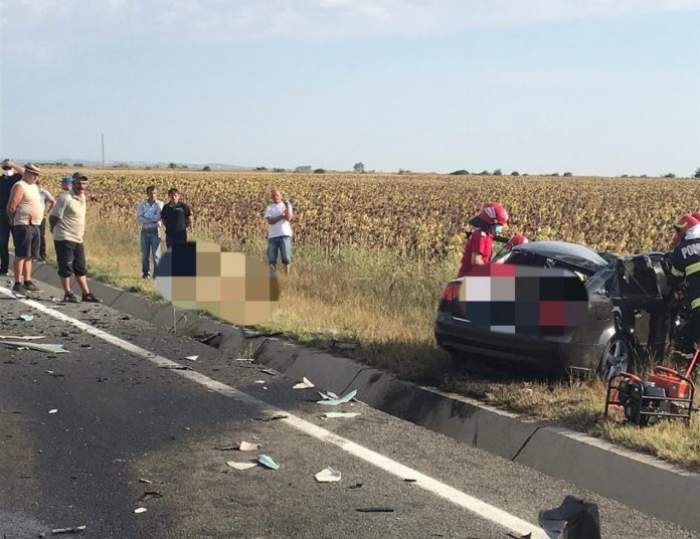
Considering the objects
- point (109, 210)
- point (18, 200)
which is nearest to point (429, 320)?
point (18, 200)

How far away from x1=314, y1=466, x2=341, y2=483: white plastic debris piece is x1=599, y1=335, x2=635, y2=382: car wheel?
7.90 feet

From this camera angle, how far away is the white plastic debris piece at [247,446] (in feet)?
20.2

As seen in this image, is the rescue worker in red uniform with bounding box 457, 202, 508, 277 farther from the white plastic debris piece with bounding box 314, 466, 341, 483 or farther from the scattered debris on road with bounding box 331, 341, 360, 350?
the white plastic debris piece with bounding box 314, 466, 341, 483

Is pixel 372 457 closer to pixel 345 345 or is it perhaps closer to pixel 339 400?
pixel 339 400

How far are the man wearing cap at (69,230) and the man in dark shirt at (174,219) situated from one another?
2.06 metres

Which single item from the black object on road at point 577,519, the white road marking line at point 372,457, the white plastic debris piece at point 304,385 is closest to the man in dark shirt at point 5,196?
the white road marking line at point 372,457

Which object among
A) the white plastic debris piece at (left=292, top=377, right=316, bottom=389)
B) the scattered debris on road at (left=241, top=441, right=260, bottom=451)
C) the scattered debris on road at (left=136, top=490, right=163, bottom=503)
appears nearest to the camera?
the scattered debris on road at (left=136, top=490, right=163, bottom=503)

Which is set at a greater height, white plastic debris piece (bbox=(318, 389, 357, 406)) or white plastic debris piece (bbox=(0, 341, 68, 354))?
white plastic debris piece (bbox=(0, 341, 68, 354))

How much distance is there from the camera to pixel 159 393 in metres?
7.73

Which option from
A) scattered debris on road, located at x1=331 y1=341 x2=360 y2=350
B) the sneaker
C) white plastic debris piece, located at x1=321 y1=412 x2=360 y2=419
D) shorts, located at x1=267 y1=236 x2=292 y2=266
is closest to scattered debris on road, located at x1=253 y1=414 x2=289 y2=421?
white plastic debris piece, located at x1=321 y1=412 x2=360 y2=419

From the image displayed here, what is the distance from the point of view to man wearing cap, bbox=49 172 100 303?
42.4 ft

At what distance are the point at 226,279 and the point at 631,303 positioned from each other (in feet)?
15.3

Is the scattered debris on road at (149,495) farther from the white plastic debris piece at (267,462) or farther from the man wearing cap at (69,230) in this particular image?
the man wearing cap at (69,230)

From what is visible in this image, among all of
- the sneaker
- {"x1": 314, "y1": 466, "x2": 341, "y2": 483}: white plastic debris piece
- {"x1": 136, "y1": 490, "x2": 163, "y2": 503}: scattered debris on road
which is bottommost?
{"x1": 314, "y1": 466, "x2": 341, "y2": 483}: white plastic debris piece
